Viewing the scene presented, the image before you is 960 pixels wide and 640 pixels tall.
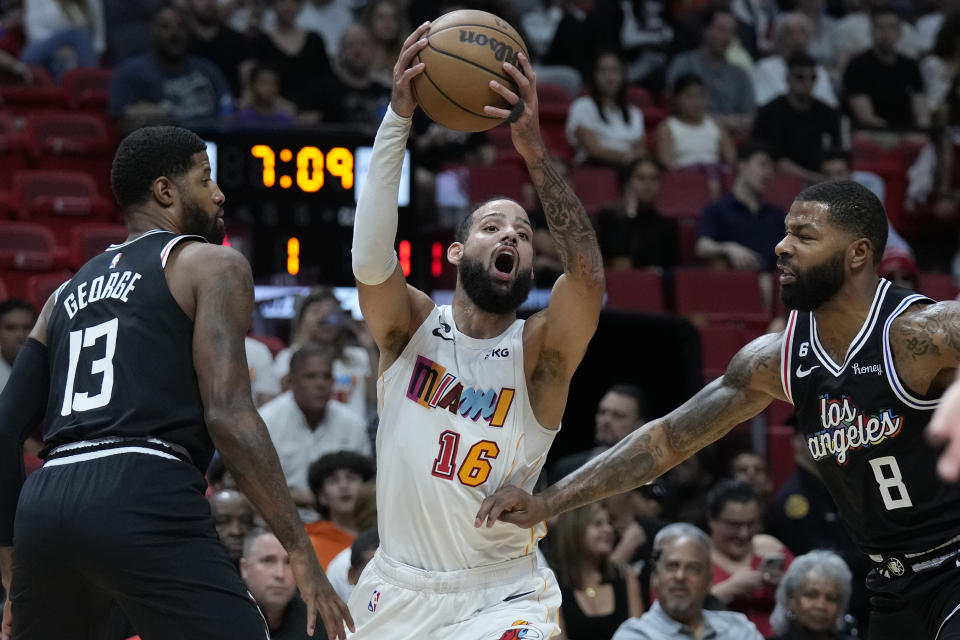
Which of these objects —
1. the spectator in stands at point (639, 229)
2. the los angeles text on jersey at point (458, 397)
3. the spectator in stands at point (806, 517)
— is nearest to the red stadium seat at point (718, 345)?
the spectator in stands at point (639, 229)

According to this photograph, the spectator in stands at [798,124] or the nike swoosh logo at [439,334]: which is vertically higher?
the spectator in stands at [798,124]

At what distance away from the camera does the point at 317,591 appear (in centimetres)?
432

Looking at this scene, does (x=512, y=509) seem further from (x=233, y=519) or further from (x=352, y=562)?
(x=233, y=519)

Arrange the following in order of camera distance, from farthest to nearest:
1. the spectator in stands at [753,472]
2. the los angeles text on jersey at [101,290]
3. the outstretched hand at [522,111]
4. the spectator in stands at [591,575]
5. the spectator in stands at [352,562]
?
1. the spectator in stands at [753,472]
2. the spectator in stands at [591,575]
3. the spectator in stands at [352,562]
4. the outstretched hand at [522,111]
5. the los angeles text on jersey at [101,290]

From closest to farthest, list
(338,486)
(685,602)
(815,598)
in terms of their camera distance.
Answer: (685,602) → (815,598) → (338,486)

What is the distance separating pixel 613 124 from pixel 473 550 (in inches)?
362

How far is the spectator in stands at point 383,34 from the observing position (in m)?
13.3

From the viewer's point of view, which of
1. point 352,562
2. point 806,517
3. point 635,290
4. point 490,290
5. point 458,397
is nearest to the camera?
point 458,397

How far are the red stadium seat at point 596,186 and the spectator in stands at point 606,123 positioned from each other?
0.35 m

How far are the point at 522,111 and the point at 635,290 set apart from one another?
6.74m

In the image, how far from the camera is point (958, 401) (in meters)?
2.18

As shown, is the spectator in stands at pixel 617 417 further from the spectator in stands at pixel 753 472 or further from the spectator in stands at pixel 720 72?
the spectator in stands at pixel 720 72

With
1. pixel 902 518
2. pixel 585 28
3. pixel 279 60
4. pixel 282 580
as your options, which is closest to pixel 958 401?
pixel 902 518

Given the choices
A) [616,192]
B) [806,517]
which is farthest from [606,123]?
[806,517]
